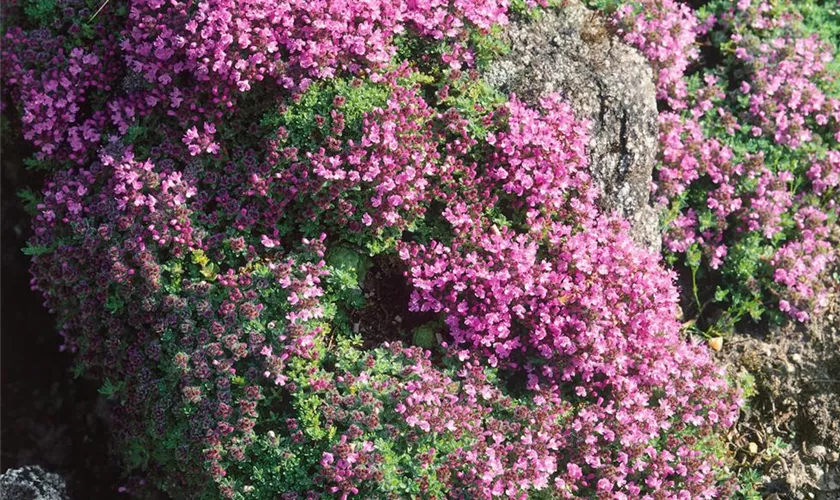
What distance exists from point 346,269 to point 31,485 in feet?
7.95

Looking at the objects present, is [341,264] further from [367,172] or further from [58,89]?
[58,89]

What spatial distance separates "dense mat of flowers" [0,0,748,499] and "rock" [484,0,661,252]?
7.5 inches

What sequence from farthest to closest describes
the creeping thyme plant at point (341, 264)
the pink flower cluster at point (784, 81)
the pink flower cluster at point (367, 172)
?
the pink flower cluster at point (784, 81), the pink flower cluster at point (367, 172), the creeping thyme plant at point (341, 264)

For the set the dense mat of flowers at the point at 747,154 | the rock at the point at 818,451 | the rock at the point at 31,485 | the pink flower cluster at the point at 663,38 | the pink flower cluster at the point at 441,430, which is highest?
the pink flower cluster at the point at 663,38

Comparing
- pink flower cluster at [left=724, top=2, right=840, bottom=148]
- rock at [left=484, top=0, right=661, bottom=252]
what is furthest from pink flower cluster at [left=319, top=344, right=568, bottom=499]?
pink flower cluster at [left=724, top=2, right=840, bottom=148]

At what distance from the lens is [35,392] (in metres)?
6.61

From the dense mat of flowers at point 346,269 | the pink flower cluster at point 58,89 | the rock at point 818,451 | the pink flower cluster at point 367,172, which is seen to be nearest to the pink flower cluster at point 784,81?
the dense mat of flowers at point 346,269

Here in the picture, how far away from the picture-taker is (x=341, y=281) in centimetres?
580

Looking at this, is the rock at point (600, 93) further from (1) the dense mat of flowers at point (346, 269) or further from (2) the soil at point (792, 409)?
(2) the soil at point (792, 409)

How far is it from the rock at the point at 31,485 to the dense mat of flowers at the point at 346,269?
1.57 ft

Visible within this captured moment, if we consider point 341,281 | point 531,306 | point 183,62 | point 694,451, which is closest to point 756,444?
point 694,451

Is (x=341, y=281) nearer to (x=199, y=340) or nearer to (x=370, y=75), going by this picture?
(x=199, y=340)

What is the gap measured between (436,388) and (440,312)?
2.50ft

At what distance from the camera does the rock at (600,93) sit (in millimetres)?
6396
